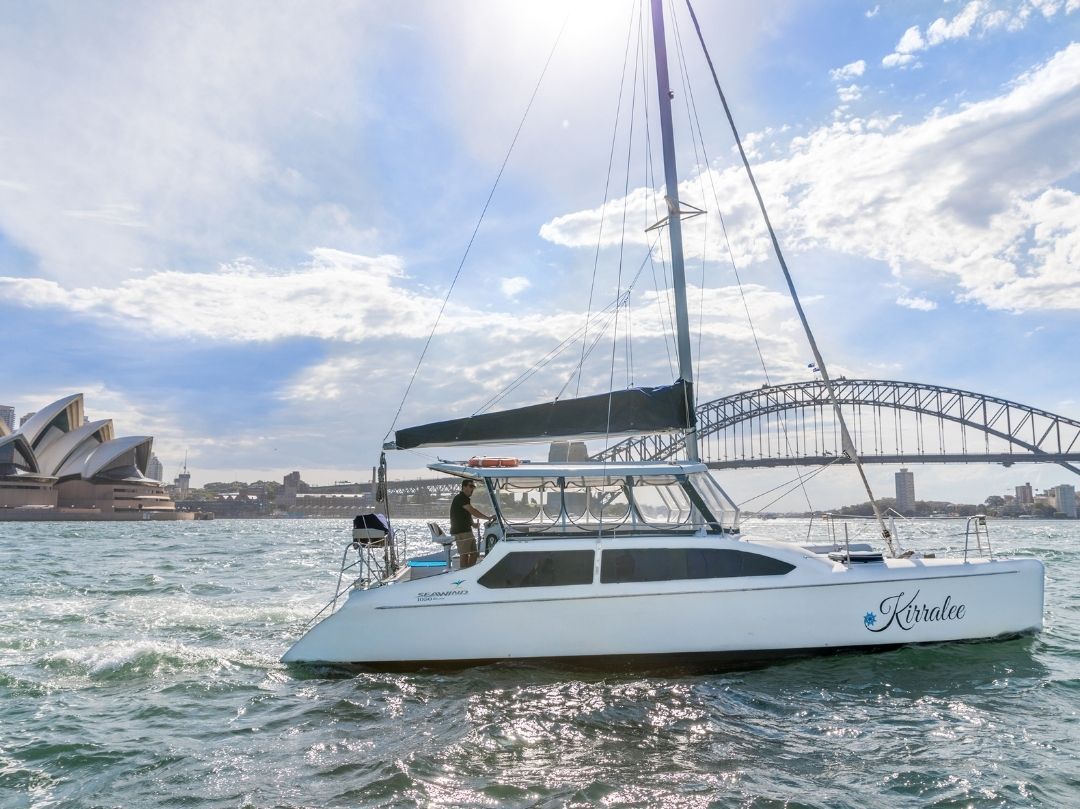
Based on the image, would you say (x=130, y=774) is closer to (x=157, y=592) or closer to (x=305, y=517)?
(x=157, y=592)

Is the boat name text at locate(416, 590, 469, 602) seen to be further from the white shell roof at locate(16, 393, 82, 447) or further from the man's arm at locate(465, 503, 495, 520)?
the white shell roof at locate(16, 393, 82, 447)

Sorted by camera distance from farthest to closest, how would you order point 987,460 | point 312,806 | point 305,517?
point 305,517 → point 987,460 → point 312,806

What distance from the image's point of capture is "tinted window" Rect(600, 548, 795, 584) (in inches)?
326

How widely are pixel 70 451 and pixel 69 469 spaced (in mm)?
2172

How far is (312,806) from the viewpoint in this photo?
511 cm

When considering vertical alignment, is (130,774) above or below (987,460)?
below

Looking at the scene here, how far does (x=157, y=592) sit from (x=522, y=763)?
12951 millimetres

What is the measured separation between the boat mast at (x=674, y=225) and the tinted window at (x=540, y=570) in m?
2.50

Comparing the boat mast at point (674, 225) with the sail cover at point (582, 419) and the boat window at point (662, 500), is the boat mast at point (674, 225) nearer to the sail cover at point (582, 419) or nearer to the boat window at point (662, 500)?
the sail cover at point (582, 419)

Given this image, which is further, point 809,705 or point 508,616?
point 508,616

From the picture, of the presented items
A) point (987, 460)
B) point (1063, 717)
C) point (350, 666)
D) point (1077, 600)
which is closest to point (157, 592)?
point (350, 666)

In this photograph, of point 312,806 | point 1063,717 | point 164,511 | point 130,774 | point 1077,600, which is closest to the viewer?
point 312,806

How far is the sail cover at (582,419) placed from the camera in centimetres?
940

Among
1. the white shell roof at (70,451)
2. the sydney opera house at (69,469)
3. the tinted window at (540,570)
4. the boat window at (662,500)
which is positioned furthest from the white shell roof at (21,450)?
the boat window at (662,500)
